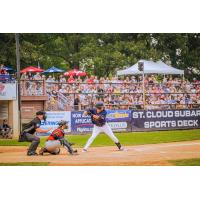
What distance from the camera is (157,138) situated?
18.8 meters

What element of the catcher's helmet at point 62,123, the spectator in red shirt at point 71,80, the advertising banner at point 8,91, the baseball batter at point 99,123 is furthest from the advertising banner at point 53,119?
the advertising banner at point 8,91

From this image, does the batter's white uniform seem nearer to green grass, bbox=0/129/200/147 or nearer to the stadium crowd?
green grass, bbox=0/129/200/147

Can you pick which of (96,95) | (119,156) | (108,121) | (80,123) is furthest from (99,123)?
(119,156)

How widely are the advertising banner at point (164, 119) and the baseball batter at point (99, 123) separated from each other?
0.86 metres

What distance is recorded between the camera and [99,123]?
61.0ft

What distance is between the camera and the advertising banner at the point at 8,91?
60.3 ft

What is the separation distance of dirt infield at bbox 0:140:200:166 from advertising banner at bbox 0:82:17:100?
3.70ft

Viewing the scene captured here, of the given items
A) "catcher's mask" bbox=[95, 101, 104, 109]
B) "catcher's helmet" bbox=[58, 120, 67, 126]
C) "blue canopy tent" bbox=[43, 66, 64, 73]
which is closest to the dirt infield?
"catcher's helmet" bbox=[58, 120, 67, 126]

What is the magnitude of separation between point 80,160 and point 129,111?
2089 millimetres

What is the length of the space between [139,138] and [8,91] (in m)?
3.20

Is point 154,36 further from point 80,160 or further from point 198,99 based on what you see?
point 80,160

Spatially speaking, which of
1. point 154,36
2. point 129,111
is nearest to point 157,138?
point 129,111

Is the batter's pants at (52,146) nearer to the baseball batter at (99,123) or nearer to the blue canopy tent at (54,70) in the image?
the baseball batter at (99,123)

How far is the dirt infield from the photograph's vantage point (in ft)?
59.0
